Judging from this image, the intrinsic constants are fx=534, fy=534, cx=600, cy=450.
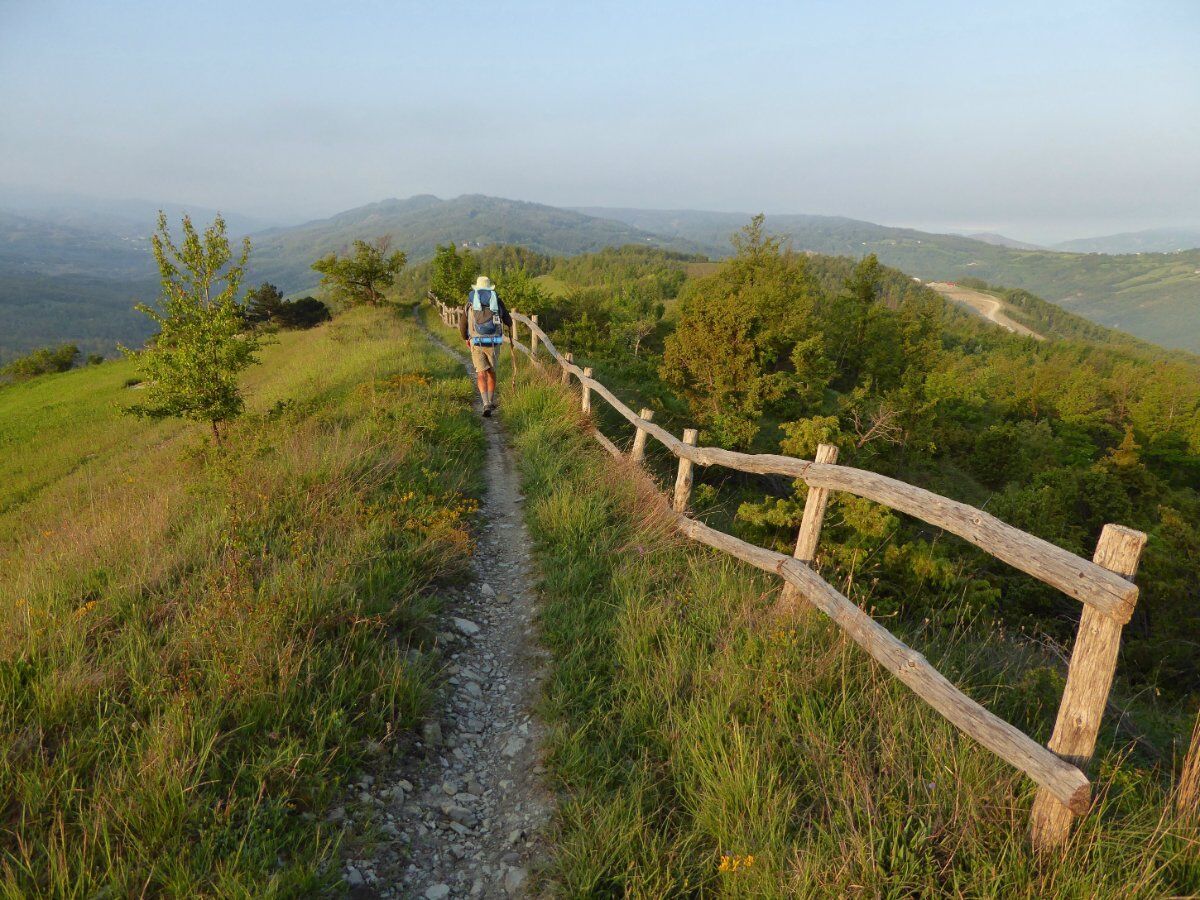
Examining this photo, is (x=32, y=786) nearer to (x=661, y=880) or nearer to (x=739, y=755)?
(x=661, y=880)

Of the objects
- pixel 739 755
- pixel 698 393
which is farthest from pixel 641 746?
pixel 698 393

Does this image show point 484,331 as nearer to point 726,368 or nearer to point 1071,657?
point 1071,657

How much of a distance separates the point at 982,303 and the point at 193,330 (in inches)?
8491

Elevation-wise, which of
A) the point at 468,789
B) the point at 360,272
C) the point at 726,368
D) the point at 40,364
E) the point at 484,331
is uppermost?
the point at 360,272

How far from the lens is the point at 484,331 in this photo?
10117 millimetres

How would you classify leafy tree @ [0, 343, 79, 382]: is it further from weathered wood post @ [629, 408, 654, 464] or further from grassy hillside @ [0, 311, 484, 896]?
weathered wood post @ [629, 408, 654, 464]

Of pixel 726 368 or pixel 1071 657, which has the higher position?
pixel 1071 657

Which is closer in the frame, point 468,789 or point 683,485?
point 468,789

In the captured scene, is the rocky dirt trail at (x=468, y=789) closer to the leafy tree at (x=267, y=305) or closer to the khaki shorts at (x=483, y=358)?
the khaki shorts at (x=483, y=358)

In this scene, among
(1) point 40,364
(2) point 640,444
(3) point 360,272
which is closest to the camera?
(2) point 640,444

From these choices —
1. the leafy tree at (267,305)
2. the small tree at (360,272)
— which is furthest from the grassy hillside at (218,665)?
the leafy tree at (267,305)

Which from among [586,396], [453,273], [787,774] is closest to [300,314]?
[453,273]

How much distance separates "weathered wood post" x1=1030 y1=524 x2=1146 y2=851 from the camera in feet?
7.35

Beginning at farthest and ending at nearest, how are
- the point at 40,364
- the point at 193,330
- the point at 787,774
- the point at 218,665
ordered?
the point at 40,364 → the point at 193,330 → the point at 218,665 → the point at 787,774
